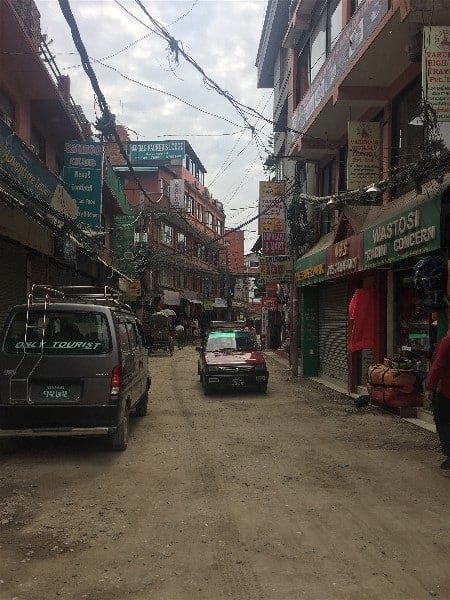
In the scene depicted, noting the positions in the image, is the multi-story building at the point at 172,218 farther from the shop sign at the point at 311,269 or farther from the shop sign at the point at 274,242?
the shop sign at the point at 311,269

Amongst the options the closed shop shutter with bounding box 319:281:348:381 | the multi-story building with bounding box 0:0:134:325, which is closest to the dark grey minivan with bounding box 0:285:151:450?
the multi-story building with bounding box 0:0:134:325

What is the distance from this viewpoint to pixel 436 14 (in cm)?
882

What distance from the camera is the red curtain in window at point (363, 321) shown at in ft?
39.6

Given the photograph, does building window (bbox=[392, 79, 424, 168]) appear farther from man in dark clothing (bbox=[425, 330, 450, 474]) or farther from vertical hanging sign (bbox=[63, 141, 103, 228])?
vertical hanging sign (bbox=[63, 141, 103, 228])

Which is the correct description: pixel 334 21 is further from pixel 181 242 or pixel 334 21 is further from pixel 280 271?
pixel 181 242

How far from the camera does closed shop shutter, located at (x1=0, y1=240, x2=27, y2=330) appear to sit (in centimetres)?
1151

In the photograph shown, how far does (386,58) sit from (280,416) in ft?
24.0

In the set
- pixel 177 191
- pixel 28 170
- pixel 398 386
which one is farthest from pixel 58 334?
pixel 177 191

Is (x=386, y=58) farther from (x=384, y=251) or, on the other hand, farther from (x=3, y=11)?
(x=3, y=11)

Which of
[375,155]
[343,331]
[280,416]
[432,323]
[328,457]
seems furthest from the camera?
[343,331]

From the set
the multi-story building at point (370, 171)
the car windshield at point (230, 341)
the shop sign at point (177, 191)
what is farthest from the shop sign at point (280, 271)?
the shop sign at point (177, 191)

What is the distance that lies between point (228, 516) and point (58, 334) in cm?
342

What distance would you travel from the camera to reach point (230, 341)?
592 inches

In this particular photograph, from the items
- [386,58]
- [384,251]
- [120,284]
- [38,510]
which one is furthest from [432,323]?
[120,284]
